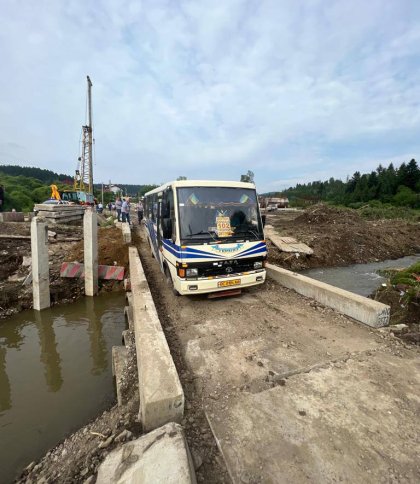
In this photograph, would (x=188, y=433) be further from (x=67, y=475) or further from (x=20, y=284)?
(x=20, y=284)

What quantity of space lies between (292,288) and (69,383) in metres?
5.38

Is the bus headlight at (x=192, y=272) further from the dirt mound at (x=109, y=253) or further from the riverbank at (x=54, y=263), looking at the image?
the dirt mound at (x=109, y=253)

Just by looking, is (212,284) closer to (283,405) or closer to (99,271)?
(283,405)

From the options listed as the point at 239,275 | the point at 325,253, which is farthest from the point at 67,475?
the point at 325,253

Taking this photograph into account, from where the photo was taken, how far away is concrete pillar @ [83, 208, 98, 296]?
8.41 metres

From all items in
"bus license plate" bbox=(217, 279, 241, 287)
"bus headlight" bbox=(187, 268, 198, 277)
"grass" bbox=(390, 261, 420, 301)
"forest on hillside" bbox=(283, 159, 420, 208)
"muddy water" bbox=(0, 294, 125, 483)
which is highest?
"forest on hillside" bbox=(283, 159, 420, 208)

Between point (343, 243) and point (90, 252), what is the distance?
45.9ft

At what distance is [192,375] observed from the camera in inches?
139

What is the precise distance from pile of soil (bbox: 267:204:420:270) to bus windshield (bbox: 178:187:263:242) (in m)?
7.19

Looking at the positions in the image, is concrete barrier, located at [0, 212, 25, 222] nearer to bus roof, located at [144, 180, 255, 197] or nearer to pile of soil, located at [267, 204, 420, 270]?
pile of soil, located at [267, 204, 420, 270]

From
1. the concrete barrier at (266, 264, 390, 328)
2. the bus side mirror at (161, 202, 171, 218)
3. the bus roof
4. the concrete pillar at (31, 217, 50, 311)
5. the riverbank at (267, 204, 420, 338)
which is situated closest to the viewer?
the concrete barrier at (266, 264, 390, 328)

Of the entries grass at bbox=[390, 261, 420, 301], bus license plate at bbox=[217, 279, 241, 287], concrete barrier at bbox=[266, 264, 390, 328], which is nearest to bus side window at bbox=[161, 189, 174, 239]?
bus license plate at bbox=[217, 279, 241, 287]

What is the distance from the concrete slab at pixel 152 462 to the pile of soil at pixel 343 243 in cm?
1123

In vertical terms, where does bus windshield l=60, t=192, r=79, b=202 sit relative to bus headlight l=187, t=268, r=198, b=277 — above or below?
above
